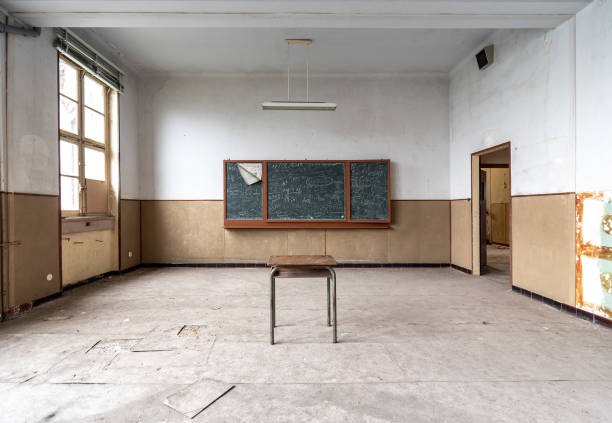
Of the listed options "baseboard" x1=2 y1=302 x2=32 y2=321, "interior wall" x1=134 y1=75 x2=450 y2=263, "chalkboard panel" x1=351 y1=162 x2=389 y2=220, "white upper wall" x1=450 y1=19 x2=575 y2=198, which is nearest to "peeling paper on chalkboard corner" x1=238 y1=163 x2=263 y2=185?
"interior wall" x1=134 y1=75 x2=450 y2=263

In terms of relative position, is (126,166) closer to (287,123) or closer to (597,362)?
(287,123)

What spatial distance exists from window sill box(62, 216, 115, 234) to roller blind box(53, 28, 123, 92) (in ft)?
6.53

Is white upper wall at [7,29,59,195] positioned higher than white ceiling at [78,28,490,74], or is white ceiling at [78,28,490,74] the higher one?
white ceiling at [78,28,490,74]

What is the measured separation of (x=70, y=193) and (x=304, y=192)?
3398mm

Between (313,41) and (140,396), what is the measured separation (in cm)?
452

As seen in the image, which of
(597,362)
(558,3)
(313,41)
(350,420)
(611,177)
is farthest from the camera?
(313,41)

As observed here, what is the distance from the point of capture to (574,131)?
3.20 metres

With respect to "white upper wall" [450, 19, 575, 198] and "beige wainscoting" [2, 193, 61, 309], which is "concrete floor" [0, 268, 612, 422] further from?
"white upper wall" [450, 19, 575, 198]

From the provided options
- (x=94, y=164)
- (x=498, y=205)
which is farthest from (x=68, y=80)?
(x=498, y=205)

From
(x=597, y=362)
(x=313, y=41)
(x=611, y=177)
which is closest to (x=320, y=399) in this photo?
(x=597, y=362)

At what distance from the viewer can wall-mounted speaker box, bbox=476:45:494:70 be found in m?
4.51

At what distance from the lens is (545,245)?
11.7ft

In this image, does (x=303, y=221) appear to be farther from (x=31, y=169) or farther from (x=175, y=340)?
(x=31, y=169)

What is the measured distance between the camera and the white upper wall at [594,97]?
2.85 meters
